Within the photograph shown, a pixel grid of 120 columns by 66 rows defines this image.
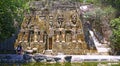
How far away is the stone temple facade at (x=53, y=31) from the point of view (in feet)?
160

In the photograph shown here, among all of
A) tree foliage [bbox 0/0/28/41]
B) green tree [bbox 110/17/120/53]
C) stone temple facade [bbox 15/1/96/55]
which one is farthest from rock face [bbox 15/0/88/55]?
tree foliage [bbox 0/0/28/41]

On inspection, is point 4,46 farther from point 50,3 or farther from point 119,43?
point 119,43

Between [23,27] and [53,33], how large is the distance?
516 cm

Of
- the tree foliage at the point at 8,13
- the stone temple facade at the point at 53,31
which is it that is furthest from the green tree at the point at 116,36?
the tree foliage at the point at 8,13

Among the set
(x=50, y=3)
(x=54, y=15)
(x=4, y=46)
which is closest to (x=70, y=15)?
(x=54, y=15)

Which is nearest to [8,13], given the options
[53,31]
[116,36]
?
[53,31]

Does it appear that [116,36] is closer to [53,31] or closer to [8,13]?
[53,31]

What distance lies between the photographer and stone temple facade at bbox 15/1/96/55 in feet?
160

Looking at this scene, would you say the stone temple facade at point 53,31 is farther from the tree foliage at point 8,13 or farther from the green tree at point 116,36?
the tree foliage at point 8,13

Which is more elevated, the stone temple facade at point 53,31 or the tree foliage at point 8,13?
the tree foliage at point 8,13

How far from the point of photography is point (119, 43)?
44.8 m

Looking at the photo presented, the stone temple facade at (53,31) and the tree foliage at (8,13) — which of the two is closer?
the tree foliage at (8,13)

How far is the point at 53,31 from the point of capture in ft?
163

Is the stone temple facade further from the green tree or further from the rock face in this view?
the green tree
